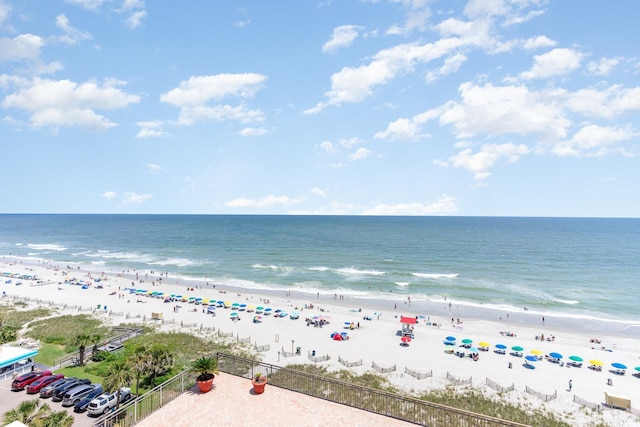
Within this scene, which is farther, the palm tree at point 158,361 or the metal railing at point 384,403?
the palm tree at point 158,361

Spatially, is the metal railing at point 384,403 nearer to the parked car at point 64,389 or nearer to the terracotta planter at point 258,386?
the terracotta planter at point 258,386

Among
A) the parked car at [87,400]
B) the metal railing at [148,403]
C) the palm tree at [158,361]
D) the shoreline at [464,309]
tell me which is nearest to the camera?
the metal railing at [148,403]

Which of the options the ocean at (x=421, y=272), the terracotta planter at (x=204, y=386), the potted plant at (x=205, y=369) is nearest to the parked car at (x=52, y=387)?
the potted plant at (x=205, y=369)

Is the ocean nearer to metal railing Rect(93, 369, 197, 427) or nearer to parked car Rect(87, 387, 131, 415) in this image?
parked car Rect(87, 387, 131, 415)

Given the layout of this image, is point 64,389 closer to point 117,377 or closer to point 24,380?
point 24,380

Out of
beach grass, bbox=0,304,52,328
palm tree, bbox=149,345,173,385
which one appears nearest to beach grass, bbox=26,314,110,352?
beach grass, bbox=0,304,52,328

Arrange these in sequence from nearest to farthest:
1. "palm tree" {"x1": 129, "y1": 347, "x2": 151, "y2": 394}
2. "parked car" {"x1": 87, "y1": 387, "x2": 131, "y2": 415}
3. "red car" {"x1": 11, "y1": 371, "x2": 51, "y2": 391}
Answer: "parked car" {"x1": 87, "y1": 387, "x2": 131, "y2": 415} → "palm tree" {"x1": 129, "y1": 347, "x2": 151, "y2": 394} → "red car" {"x1": 11, "y1": 371, "x2": 51, "y2": 391}

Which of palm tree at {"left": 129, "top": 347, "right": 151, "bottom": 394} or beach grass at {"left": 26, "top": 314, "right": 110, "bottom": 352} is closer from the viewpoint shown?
palm tree at {"left": 129, "top": 347, "right": 151, "bottom": 394}
